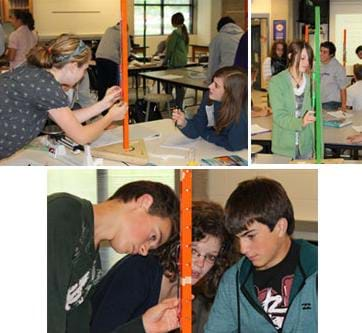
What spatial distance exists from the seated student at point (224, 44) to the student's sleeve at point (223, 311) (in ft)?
1.95

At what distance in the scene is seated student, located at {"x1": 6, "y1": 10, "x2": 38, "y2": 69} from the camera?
6.86 ft

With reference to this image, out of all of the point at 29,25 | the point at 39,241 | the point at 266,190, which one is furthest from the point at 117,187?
the point at 29,25

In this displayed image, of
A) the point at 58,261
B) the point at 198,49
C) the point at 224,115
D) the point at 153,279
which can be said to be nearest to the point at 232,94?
the point at 224,115

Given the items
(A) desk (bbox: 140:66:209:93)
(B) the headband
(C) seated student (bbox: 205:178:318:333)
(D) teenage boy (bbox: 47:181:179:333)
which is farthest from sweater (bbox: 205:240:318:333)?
(B) the headband

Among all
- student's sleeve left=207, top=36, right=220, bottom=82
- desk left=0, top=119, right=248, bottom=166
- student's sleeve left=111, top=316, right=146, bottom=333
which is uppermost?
student's sleeve left=207, top=36, right=220, bottom=82

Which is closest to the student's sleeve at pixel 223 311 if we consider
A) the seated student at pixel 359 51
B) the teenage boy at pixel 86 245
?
the teenage boy at pixel 86 245

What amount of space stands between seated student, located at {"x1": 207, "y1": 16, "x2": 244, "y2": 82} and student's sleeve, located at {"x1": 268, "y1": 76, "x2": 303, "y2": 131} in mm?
140

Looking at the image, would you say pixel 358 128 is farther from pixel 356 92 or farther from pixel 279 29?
pixel 279 29

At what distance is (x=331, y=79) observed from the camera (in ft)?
6.66

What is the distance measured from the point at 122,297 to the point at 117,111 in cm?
51

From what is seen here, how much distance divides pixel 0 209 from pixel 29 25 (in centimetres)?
52

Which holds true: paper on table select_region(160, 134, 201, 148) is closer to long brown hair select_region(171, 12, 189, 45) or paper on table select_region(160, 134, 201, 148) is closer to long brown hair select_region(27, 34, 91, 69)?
long brown hair select_region(27, 34, 91, 69)

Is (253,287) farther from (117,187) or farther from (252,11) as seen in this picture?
(252,11)

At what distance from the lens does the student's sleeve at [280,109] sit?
6.63ft
